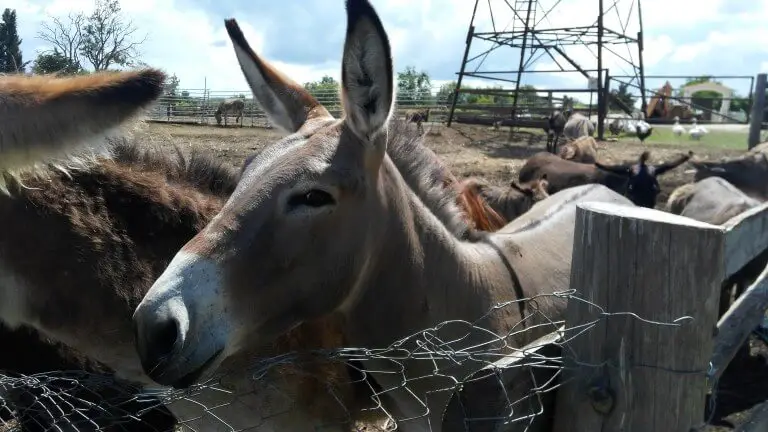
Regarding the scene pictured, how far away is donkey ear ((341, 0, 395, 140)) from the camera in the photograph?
2189 mm

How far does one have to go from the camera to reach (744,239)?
2.51m

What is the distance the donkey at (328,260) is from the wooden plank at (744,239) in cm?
69

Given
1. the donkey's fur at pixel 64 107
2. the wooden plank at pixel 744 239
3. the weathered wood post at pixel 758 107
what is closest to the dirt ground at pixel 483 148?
the weathered wood post at pixel 758 107

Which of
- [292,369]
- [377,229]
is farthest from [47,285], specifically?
[377,229]

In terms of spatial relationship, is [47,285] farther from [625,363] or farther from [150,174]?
[625,363]

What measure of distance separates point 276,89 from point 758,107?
15507 millimetres

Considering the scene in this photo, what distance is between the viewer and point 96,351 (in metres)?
2.93

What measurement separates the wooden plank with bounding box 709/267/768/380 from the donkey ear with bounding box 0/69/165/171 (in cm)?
191

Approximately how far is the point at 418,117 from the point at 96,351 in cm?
211

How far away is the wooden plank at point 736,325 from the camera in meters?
1.80

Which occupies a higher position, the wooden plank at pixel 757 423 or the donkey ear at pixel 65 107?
the donkey ear at pixel 65 107

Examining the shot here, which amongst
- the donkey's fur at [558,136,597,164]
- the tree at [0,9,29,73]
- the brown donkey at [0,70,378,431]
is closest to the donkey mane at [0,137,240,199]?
the brown donkey at [0,70,378,431]

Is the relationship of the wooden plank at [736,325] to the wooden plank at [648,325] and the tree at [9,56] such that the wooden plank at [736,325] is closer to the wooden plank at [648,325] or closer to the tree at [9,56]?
the wooden plank at [648,325]

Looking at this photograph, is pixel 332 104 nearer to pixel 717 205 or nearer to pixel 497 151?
pixel 497 151
